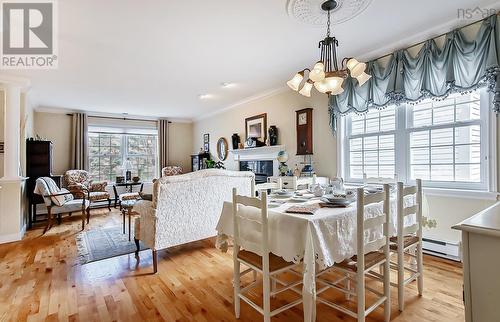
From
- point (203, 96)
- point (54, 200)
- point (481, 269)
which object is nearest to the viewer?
point (481, 269)

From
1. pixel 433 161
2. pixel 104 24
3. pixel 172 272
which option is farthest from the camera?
pixel 433 161

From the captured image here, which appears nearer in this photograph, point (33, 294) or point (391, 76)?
point (33, 294)

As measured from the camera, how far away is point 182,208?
2.80 m

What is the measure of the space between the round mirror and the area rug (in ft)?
9.64

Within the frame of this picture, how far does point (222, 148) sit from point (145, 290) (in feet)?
14.6

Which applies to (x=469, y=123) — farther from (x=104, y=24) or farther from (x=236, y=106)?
(x=236, y=106)

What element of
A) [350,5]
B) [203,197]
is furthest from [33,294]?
[350,5]

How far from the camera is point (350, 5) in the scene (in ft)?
7.05

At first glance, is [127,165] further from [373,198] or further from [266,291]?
[373,198]

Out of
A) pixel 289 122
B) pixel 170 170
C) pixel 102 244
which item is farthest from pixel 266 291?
pixel 170 170

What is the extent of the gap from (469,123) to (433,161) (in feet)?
1.66

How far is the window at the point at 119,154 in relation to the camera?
21.8 ft

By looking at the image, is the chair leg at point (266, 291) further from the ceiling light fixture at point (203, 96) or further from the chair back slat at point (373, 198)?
the ceiling light fixture at point (203, 96)

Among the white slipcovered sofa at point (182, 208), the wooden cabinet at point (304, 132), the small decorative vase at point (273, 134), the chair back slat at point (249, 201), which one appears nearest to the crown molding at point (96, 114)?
the small decorative vase at point (273, 134)
